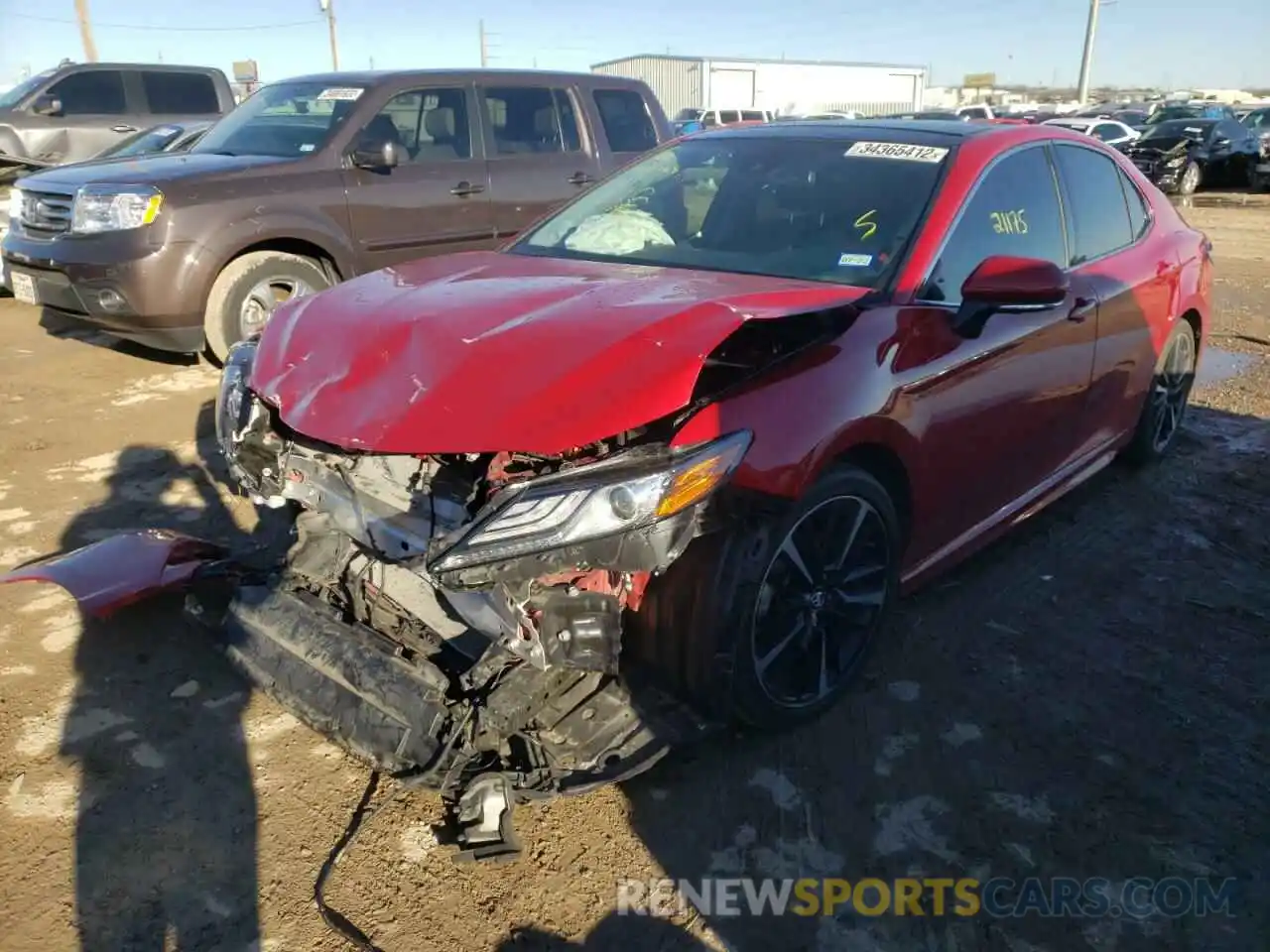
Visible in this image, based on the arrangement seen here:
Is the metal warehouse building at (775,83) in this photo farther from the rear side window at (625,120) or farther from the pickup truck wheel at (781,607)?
the pickup truck wheel at (781,607)

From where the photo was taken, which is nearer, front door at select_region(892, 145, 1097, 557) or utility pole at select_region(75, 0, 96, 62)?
front door at select_region(892, 145, 1097, 557)

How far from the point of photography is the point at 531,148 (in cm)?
734

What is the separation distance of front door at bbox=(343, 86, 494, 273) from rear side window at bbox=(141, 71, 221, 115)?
21.3 feet

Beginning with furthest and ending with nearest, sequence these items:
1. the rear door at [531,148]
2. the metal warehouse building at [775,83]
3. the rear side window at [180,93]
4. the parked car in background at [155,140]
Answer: the metal warehouse building at [775,83] → the rear side window at [180,93] → the parked car in background at [155,140] → the rear door at [531,148]

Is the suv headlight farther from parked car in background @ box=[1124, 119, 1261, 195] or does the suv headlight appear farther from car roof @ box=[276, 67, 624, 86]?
parked car in background @ box=[1124, 119, 1261, 195]

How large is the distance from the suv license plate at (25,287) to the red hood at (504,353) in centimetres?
422

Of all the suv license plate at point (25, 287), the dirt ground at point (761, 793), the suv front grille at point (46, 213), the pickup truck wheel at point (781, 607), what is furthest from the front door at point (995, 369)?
the suv license plate at point (25, 287)

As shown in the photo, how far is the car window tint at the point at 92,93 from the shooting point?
11008 mm

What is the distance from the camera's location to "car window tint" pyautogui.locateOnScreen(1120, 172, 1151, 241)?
4.27m

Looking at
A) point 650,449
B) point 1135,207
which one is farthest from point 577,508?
point 1135,207

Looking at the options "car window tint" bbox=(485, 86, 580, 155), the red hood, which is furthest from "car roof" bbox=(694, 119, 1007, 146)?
"car window tint" bbox=(485, 86, 580, 155)

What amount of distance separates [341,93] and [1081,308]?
204 inches

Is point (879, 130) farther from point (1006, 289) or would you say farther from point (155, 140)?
point (155, 140)

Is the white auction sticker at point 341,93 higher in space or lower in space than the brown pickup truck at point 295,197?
higher
